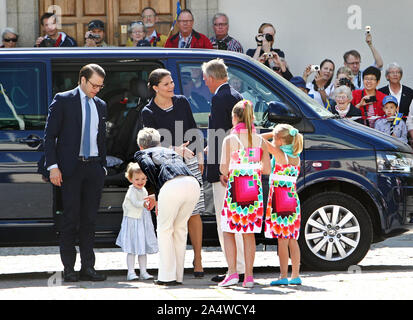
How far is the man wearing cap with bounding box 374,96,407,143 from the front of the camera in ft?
45.2

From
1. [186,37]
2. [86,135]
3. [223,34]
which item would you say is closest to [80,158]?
[86,135]

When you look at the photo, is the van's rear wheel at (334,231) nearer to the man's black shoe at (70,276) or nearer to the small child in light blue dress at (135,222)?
the small child in light blue dress at (135,222)

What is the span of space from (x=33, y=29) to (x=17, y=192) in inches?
302

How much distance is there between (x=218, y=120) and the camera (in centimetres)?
957

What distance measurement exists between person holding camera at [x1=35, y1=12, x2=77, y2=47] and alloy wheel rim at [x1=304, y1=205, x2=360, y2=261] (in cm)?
584

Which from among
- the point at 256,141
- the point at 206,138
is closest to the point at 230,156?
the point at 256,141

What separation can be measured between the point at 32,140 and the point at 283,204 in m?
2.27

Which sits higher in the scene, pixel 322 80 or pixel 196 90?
pixel 322 80

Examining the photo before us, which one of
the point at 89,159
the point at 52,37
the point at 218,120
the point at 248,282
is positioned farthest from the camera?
the point at 52,37

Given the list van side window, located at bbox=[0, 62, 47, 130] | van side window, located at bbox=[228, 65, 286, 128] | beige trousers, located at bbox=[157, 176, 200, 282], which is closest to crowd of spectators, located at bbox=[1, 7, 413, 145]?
van side window, located at bbox=[228, 65, 286, 128]

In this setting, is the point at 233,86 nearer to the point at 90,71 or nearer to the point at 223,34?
the point at 90,71

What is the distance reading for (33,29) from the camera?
1719 cm

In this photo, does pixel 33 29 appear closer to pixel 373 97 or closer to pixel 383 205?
pixel 373 97

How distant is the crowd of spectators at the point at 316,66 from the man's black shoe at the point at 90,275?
4474mm
